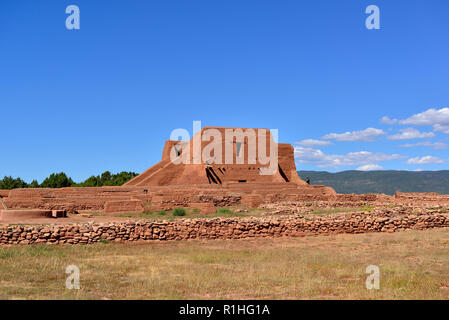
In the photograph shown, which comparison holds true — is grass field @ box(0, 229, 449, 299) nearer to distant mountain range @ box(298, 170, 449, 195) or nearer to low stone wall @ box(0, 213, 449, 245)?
low stone wall @ box(0, 213, 449, 245)

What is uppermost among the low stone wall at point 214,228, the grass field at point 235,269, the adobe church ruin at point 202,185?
the adobe church ruin at point 202,185

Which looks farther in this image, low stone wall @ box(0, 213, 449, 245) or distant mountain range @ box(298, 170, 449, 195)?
distant mountain range @ box(298, 170, 449, 195)

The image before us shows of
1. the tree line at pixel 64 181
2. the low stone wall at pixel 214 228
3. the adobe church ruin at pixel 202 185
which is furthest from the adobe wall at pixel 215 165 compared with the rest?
the low stone wall at pixel 214 228

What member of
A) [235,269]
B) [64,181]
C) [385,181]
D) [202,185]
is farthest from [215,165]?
[385,181]

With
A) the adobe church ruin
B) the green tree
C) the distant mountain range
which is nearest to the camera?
the adobe church ruin

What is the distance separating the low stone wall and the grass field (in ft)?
1.80

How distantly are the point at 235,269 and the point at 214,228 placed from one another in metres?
5.18

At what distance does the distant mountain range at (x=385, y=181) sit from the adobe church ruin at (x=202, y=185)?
Result: 380 ft

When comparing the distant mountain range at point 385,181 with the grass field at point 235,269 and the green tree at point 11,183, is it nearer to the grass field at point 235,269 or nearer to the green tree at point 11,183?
the green tree at point 11,183

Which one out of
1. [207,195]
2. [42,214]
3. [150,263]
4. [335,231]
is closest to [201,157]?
[207,195]

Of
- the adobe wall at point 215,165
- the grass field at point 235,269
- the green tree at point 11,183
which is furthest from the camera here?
the green tree at point 11,183

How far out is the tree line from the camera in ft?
194

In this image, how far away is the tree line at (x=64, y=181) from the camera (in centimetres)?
5909

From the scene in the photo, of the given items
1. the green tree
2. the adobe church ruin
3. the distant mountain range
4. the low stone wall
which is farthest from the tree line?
the distant mountain range
